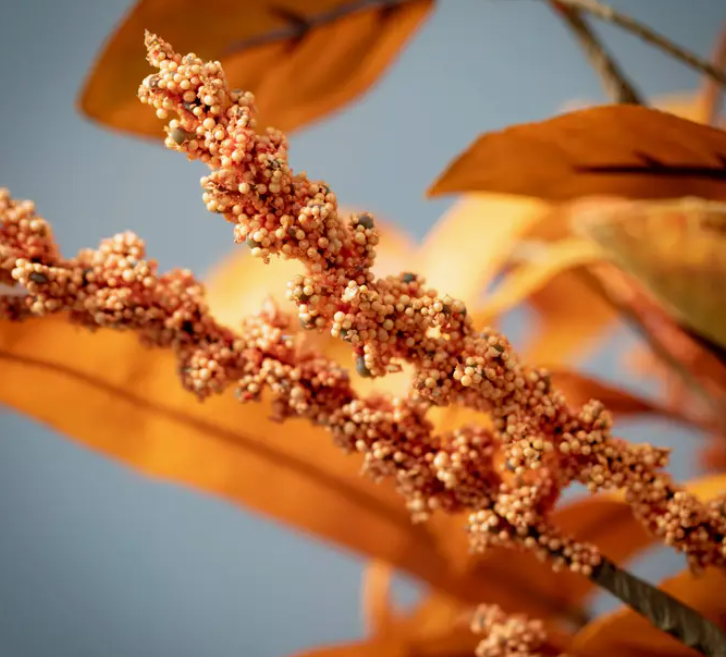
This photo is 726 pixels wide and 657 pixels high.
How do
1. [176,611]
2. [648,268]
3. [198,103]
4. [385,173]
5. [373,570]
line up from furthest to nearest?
[385,173] → [176,611] → [373,570] → [648,268] → [198,103]

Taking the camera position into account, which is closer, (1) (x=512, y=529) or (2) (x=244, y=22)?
(1) (x=512, y=529)

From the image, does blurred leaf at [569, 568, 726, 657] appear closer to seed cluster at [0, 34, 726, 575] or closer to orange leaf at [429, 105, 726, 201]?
seed cluster at [0, 34, 726, 575]

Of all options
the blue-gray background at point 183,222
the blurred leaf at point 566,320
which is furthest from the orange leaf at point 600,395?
the blue-gray background at point 183,222

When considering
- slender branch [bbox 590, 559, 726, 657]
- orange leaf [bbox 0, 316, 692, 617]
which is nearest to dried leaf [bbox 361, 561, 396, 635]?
orange leaf [bbox 0, 316, 692, 617]

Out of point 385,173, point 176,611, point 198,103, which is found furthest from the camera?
point 385,173

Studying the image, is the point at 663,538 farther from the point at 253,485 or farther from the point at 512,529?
the point at 253,485

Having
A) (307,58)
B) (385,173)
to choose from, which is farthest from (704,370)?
(385,173)
